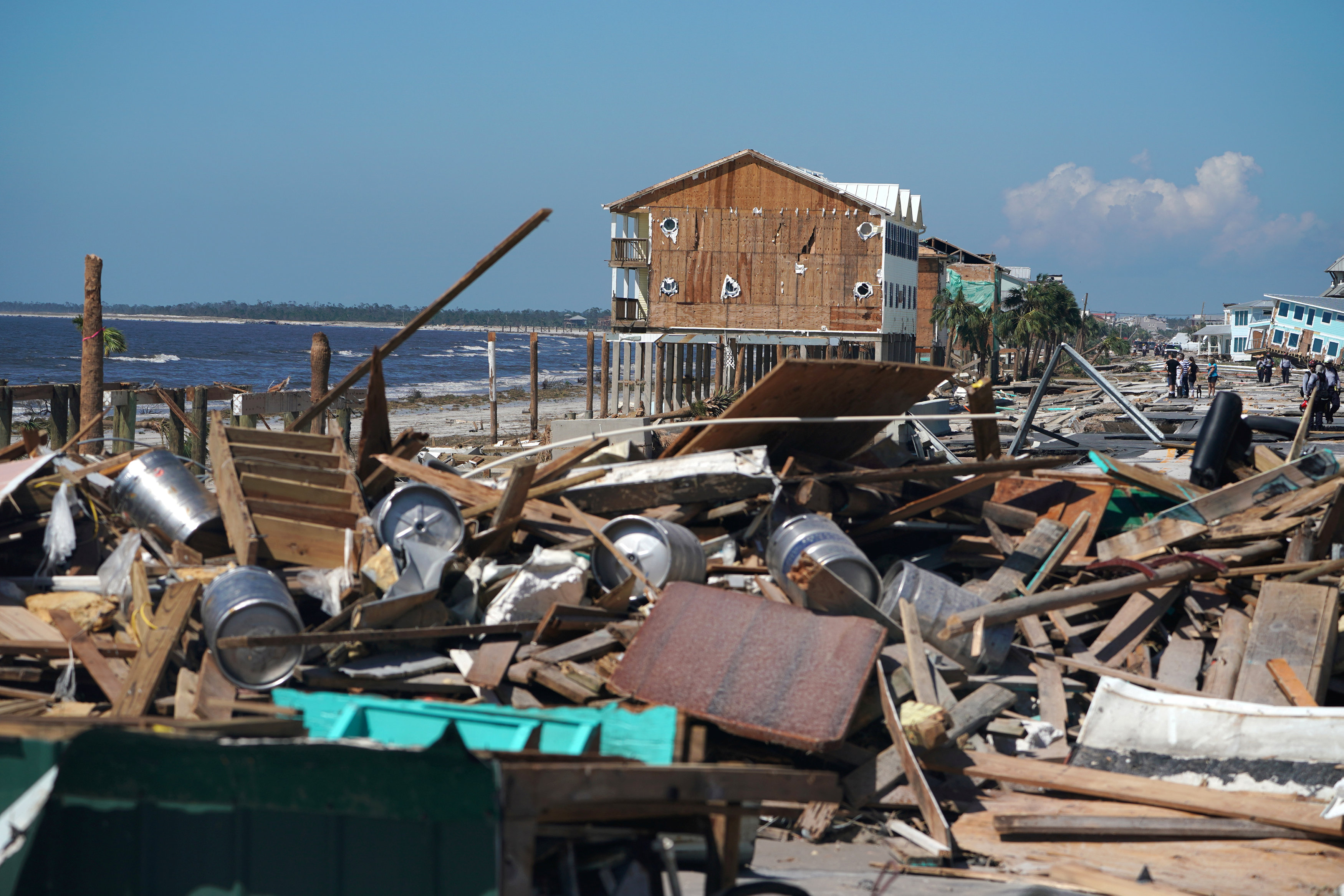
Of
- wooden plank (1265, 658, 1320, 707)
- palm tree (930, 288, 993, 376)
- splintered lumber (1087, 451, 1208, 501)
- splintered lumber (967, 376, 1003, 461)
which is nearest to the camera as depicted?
wooden plank (1265, 658, 1320, 707)

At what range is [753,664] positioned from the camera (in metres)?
5.17

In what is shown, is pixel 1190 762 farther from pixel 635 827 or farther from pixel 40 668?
pixel 40 668

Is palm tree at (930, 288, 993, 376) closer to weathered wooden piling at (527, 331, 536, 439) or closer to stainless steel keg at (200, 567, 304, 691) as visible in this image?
weathered wooden piling at (527, 331, 536, 439)

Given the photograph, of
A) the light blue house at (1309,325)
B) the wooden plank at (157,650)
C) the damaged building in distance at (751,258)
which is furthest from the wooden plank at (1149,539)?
the light blue house at (1309,325)

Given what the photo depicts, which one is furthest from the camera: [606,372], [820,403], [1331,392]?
[1331,392]

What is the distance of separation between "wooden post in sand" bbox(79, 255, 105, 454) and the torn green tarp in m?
63.0

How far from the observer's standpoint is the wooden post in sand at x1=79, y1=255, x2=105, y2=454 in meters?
12.2

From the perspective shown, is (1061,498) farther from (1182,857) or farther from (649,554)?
(1182,857)

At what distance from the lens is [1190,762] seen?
5547mm

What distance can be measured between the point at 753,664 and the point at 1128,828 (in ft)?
6.45

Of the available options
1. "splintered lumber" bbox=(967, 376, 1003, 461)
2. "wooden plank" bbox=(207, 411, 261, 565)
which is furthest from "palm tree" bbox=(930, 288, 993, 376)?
"wooden plank" bbox=(207, 411, 261, 565)

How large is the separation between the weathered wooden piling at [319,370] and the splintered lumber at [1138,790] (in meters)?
10.8

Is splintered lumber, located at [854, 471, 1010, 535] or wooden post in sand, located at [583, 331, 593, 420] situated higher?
wooden post in sand, located at [583, 331, 593, 420]

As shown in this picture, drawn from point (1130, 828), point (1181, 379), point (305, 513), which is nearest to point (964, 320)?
point (1181, 379)
